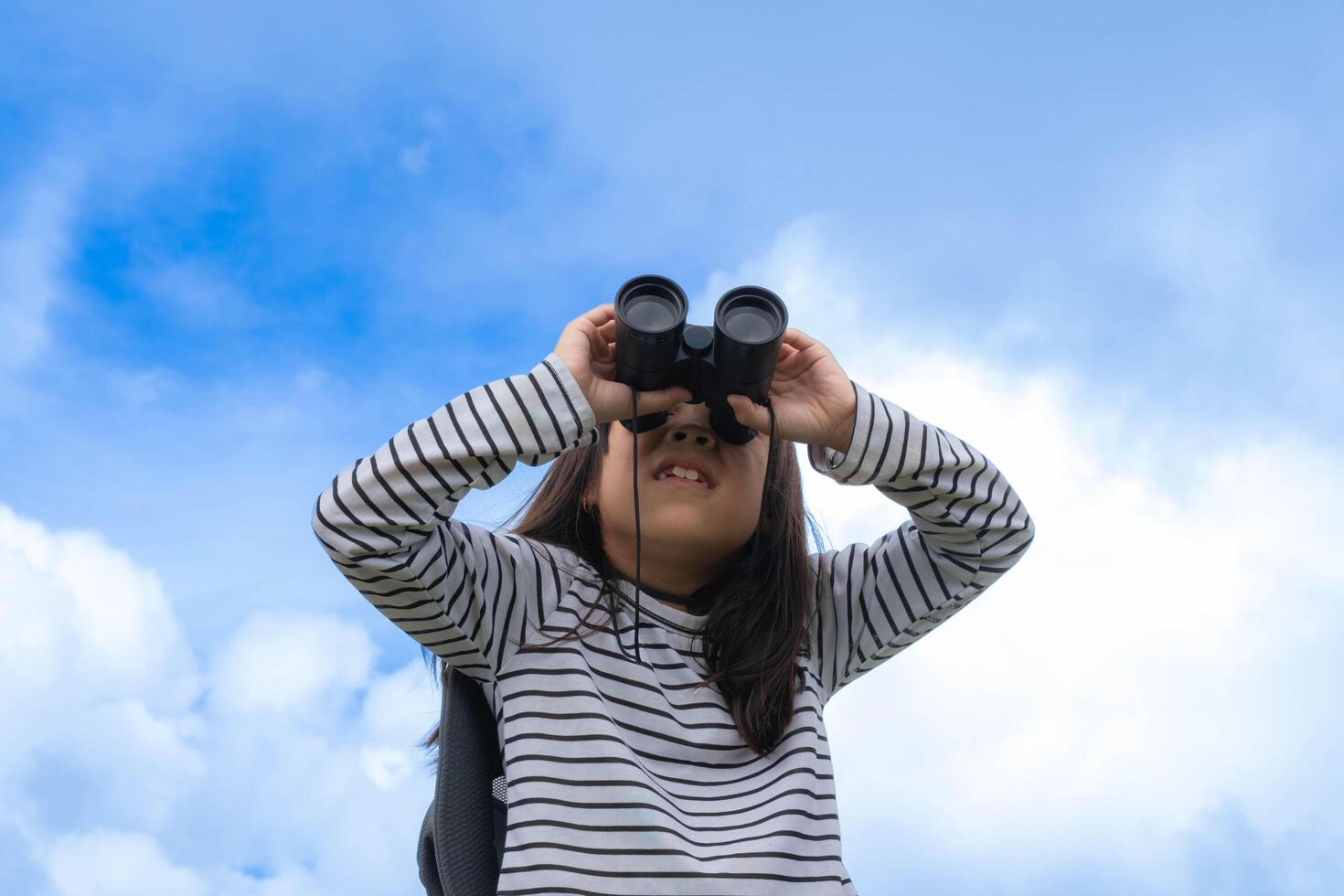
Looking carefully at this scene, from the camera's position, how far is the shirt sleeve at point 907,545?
1.51m

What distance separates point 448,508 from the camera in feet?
4.62

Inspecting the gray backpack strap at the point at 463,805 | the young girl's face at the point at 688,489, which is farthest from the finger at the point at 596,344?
the gray backpack strap at the point at 463,805

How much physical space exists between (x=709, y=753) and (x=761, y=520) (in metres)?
0.36

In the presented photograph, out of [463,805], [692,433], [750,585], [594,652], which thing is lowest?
[463,805]

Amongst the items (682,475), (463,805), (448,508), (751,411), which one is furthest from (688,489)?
(463,805)

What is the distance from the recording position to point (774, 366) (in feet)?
4.78

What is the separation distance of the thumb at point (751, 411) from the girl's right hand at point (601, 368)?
0.07m

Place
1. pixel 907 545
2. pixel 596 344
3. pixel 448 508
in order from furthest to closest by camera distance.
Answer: pixel 907 545, pixel 596 344, pixel 448 508

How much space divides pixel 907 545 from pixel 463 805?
0.69 m

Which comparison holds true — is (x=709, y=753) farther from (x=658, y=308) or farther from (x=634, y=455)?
(x=658, y=308)

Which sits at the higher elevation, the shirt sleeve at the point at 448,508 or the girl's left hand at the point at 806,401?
the girl's left hand at the point at 806,401

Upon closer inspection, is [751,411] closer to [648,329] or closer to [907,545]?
[648,329]

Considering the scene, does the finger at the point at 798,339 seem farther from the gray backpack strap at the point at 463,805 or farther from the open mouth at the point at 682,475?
the gray backpack strap at the point at 463,805

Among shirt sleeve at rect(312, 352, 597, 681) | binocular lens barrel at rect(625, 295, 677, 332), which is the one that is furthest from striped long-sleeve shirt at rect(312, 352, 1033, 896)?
binocular lens barrel at rect(625, 295, 677, 332)
